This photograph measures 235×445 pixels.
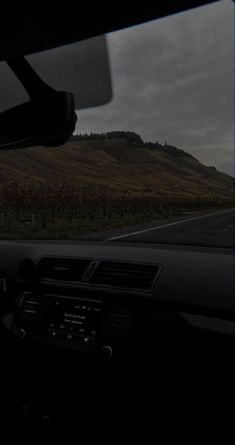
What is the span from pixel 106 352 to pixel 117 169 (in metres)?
1.39

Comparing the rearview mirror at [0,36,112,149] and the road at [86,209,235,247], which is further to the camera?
the road at [86,209,235,247]

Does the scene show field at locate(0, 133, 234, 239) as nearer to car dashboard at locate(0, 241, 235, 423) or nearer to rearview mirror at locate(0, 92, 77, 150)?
rearview mirror at locate(0, 92, 77, 150)

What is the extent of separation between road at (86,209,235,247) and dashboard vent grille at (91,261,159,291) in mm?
397

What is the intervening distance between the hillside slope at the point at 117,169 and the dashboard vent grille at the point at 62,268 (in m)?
0.59

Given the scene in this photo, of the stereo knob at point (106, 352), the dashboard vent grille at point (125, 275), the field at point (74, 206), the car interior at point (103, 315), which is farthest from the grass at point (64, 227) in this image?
the stereo knob at point (106, 352)

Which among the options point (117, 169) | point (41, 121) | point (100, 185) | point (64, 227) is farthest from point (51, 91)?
point (64, 227)

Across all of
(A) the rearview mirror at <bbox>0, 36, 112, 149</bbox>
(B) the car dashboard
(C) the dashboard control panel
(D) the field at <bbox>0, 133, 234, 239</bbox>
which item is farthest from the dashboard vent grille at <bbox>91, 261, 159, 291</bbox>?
(A) the rearview mirror at <bbox>0, 36, 112, 149</bbox>

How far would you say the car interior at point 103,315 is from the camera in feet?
7.18

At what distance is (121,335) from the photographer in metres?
2.77

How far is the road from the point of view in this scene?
2.99 meters

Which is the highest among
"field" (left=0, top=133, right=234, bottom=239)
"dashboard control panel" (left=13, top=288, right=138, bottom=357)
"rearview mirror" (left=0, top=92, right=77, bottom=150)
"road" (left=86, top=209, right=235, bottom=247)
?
"rearview mirror" (left=0, top=92, right=77, bottom=150)

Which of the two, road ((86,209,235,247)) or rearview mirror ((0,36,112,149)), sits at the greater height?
rearview mirror ((0,36,112,149))

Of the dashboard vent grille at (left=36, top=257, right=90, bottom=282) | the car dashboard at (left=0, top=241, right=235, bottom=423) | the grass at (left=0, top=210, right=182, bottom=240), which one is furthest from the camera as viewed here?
the grass at (left=0, top=210, right=182, bottom=240)

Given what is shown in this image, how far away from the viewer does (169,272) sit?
112 inches
